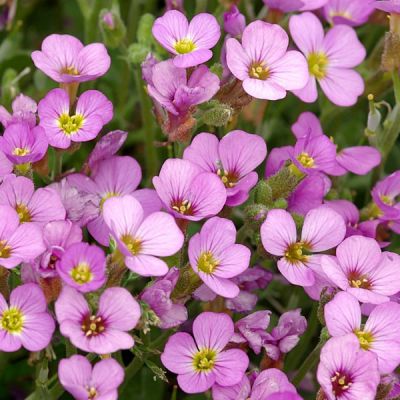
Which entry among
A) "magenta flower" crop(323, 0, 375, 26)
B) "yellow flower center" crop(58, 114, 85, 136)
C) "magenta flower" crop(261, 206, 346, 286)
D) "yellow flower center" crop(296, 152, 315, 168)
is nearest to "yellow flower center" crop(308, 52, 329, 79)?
"magenta flower" crop(323, 0, 375, 26)

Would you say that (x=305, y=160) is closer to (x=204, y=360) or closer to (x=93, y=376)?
(x=204, y=360)

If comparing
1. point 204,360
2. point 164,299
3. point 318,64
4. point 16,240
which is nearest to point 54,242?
point 16,240

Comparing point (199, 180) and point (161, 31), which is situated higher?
point (161, 31)

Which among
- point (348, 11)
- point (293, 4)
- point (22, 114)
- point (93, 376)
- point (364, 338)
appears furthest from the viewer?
point (348, 11)

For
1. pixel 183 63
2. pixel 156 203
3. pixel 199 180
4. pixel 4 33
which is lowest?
pixel 4 33

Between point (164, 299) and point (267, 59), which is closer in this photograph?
point (164, 299)

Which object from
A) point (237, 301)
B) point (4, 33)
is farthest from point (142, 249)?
point (4, 33)

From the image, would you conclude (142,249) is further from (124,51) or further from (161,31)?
(124,51)
